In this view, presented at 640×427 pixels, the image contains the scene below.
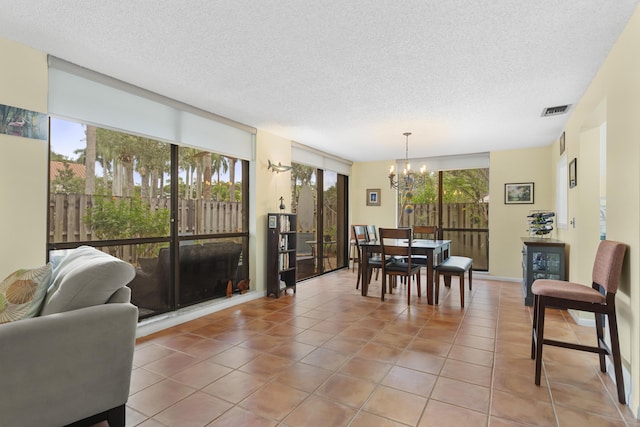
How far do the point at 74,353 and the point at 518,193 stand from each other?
6188 mm

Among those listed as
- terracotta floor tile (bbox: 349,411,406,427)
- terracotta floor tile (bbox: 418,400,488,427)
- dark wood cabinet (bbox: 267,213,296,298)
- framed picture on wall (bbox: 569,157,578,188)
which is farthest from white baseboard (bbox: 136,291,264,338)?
framed picture on wall (bbox: 569,157,578,188)

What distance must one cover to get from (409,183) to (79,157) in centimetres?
393

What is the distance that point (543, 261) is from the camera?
4.12 metres

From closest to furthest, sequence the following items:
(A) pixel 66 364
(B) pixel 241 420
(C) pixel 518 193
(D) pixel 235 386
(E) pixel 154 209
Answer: (A) pixel 66 364 → (B) pixel 241 420 → (D) pixel 235 386 → (E) pixel 154 209 → (C) pixel 518 193

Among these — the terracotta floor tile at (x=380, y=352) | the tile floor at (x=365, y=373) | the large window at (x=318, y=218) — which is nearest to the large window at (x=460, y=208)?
the large window at (x=318, y=218)

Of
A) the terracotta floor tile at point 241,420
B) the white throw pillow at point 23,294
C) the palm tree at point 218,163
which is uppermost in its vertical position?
the palm tree at point 218,163

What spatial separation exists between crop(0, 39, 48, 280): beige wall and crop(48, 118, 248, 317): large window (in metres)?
0.22

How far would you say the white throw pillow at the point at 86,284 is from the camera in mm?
1665

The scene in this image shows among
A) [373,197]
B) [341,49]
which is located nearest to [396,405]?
[341,49]

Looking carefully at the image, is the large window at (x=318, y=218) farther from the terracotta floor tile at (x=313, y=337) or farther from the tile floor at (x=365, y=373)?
the terracotta floor tile at (x=313, y=337)

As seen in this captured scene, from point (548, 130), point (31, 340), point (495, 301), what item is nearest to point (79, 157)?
point (31, 340)

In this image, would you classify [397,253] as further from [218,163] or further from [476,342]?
[218,163]

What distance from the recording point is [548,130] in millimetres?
4480

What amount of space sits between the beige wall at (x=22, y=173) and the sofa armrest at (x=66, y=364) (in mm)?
1148
